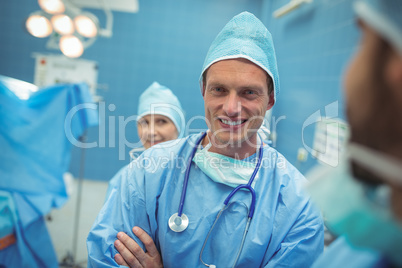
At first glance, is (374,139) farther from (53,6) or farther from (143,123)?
(53,6)

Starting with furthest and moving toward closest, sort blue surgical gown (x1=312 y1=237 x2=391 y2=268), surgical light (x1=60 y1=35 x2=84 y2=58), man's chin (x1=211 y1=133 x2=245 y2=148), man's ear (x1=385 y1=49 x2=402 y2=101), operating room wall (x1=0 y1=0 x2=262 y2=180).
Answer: operating room wall (x1=0 y1=0 x2=262 y2=180) < surgical light (x1=60 y1=35 x2=84 y2=58) < man's chin (x1=211 y1=133 x2=245 y2=148) < blue surgical gown (x1=312 y1=237 x2=391 y2=268) < man's ear (x1=385 y1=49 x2=402 y2=101)

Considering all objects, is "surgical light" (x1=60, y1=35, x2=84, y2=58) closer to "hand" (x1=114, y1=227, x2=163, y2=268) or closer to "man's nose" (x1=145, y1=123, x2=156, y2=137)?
"man's nose" (x1=145, y1=123, x2=156, y2=137)

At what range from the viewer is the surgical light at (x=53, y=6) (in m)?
2.34

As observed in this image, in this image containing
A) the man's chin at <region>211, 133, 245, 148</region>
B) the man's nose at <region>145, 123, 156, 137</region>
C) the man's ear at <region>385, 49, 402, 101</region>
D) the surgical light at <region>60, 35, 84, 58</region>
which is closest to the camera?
the man's ear at <region>385, 49, 402, 101</region>

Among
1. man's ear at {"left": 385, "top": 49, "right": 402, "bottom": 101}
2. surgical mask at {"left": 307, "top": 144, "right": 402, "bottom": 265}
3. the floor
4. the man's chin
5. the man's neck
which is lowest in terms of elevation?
the floor

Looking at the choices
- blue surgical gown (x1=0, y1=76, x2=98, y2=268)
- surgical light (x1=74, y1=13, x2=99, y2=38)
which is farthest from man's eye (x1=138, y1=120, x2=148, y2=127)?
surgical light (x1=74, y1=13, x2=99, y2=38)

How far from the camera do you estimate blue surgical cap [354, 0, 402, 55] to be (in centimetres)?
35

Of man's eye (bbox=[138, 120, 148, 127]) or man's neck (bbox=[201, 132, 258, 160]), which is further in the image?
man's eye (bbox=[138, 120, 148, 127])

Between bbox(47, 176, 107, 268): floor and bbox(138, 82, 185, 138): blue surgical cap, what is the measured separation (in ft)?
2.16

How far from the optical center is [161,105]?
175cm

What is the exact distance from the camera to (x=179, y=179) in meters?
0.98

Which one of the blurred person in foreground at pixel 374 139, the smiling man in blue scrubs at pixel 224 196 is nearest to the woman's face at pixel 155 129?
the smiling man in blue scrubs at pixel 224 196

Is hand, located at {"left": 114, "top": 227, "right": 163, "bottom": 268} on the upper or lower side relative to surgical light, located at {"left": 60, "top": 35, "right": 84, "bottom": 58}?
lower

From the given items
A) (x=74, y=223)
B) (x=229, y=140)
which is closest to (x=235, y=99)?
(x=229, y=140)
